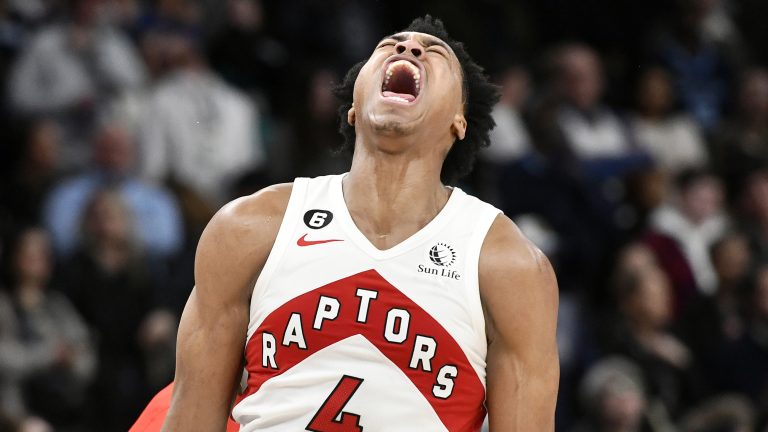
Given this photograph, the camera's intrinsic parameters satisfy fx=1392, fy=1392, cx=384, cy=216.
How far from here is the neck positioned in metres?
4.17

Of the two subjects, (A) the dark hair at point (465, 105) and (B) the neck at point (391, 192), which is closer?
(B) the neck at point (391, 192)

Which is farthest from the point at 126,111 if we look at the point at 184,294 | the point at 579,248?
the point at 579,248

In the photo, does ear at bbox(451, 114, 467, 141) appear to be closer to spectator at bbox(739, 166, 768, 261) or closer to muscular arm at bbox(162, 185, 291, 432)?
muscular arm at bbox(162, 185, 291, 432)

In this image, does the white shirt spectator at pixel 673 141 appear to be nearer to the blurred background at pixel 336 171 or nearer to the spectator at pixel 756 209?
the blurred background at pixel 336 171

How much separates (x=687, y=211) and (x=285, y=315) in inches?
269

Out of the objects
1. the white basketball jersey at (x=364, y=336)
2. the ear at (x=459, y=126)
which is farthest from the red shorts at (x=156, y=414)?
the ear at (x=459, y=126)

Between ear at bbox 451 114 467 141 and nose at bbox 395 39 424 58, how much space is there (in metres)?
0.24

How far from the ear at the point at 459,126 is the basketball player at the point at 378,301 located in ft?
0.20

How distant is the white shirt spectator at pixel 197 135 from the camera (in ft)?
30.5

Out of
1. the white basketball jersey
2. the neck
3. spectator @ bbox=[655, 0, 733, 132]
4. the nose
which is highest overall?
spectator @ bbox=[655, 0, 733, 132]

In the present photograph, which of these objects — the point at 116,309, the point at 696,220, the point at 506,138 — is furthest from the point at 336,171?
the point at 696,220

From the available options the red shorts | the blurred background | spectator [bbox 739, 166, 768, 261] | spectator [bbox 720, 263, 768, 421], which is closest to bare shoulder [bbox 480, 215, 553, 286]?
the red shorts

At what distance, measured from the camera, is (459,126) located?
4.37m

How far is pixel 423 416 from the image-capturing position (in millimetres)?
3947
